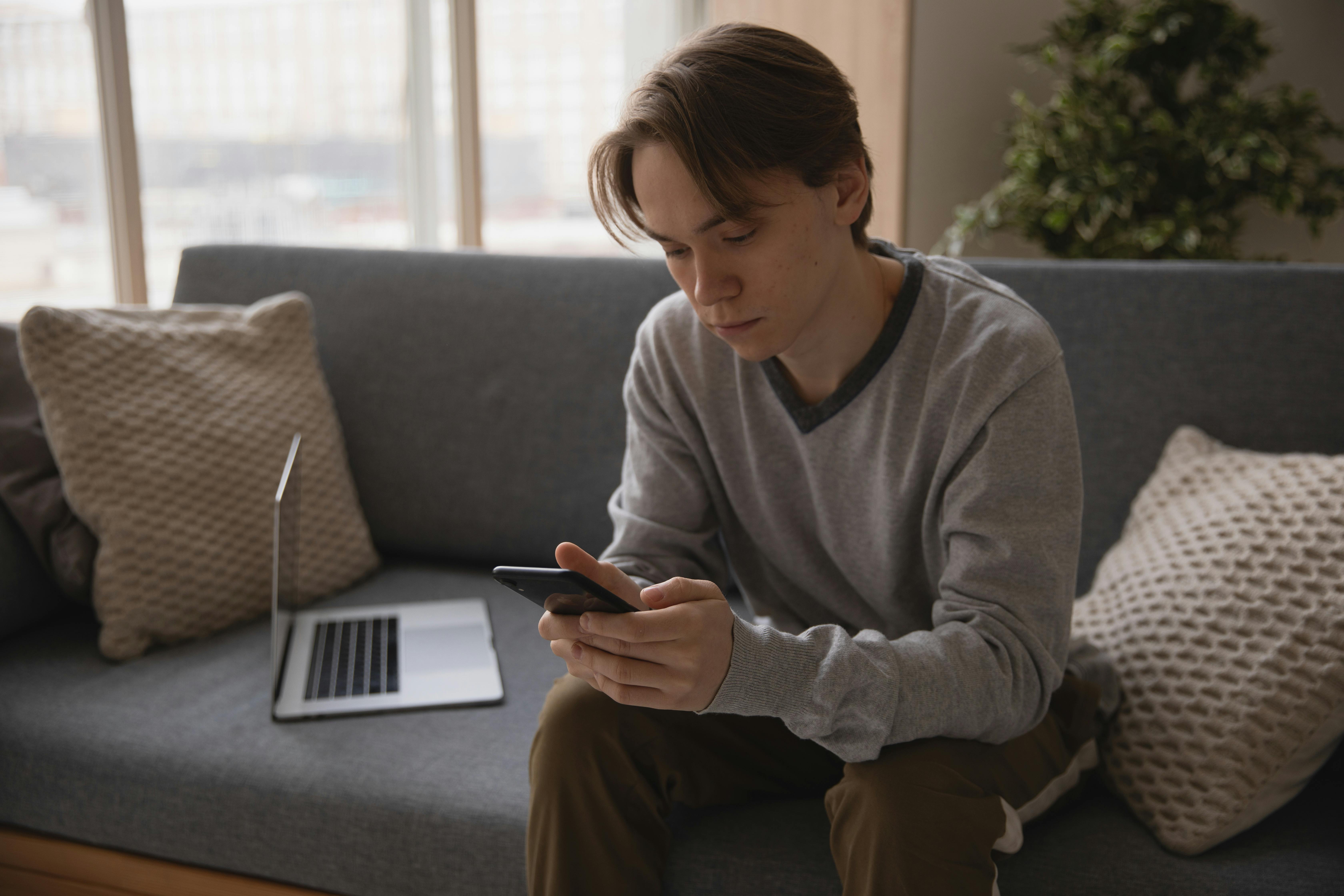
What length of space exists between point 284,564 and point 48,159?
1260 mm

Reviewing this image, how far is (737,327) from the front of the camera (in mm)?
978

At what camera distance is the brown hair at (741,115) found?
0.90 m

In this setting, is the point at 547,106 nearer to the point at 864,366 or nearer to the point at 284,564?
the point at 284,564

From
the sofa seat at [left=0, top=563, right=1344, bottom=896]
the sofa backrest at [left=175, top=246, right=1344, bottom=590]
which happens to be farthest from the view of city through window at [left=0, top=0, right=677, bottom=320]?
the sofa seat at [left=0, top=563, right=1344, bottom=896]

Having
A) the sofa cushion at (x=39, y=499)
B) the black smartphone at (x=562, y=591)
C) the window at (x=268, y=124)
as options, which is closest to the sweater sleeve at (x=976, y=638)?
the black smartphone at (x=562, y=591)

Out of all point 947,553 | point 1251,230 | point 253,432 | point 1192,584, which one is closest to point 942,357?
point 947,553

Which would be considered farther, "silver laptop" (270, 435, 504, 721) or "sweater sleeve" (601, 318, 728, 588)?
"silver laptop" (270, 435, 504, 721)

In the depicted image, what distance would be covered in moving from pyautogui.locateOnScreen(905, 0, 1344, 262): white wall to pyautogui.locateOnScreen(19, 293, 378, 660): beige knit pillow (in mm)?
2533

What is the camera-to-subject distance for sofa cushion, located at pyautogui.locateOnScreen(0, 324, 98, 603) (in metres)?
1.39

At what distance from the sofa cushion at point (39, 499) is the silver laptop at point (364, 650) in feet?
0.81

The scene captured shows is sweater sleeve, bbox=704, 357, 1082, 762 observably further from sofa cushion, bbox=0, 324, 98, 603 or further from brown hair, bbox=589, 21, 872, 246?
sofa cushion, bbox=0, 324, 98, 603

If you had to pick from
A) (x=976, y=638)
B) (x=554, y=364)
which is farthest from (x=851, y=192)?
(x=554, y=364)

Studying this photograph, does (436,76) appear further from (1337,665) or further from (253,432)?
(1337,665)

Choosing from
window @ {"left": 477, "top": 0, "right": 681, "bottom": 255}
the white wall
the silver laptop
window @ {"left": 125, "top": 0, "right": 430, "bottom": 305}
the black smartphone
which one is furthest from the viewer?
the white wall
